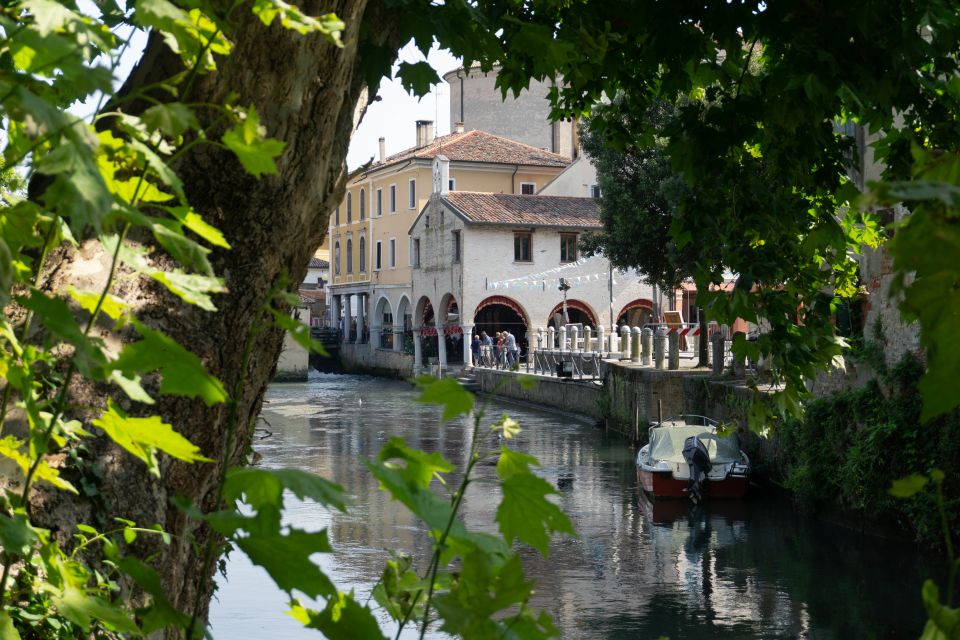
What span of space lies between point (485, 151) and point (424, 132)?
463cm

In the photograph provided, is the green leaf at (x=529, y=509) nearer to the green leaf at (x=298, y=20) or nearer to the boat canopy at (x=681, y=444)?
the green leaf at (x=298, y=20)

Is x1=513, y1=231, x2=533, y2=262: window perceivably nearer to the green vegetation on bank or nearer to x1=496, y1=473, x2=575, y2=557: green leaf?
the green vegetation on bank

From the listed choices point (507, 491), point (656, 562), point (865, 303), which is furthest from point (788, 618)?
point (507, 491)

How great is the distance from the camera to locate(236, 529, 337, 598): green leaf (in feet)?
3.35

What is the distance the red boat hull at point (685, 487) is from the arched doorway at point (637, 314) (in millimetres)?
25092

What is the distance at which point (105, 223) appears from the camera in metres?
0.99

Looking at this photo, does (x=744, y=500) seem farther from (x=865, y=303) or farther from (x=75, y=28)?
(x=75, y=28)

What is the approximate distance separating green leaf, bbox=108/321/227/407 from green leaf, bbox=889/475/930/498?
59cm

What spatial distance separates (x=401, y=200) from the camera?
4759 centimetres

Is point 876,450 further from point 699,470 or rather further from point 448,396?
point 448,396

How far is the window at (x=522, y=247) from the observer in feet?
134

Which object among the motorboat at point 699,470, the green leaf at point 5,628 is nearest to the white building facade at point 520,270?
the motorboat at point 699,470

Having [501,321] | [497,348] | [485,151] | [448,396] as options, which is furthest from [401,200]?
[448,396]

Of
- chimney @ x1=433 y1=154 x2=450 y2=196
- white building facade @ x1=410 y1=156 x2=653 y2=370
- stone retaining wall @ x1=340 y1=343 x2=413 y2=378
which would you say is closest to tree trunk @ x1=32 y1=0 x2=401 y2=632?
white building facade @ x1=410 y1=156 x2=653 y2=370
